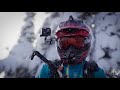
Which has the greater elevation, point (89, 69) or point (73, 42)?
point (73, 42)

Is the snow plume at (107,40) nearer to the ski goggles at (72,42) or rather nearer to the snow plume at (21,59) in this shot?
the ski goggles at (72,42)

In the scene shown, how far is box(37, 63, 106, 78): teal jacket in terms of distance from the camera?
3289mm

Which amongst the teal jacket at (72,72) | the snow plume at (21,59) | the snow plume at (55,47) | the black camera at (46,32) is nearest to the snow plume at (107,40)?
the snow plume at (55,47)

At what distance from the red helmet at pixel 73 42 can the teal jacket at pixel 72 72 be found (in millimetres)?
78

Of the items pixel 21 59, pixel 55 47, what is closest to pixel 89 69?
pixel 55 47

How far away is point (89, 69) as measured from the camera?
10.8 ft

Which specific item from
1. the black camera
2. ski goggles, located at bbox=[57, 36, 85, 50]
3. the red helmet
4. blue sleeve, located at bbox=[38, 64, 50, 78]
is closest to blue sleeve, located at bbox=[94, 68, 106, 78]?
the red helmet

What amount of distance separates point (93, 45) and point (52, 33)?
580 millimetres

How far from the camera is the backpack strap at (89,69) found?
3.29 metres

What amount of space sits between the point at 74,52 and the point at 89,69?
30 centimetres

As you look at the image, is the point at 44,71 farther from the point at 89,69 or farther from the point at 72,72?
the point at 89,69
